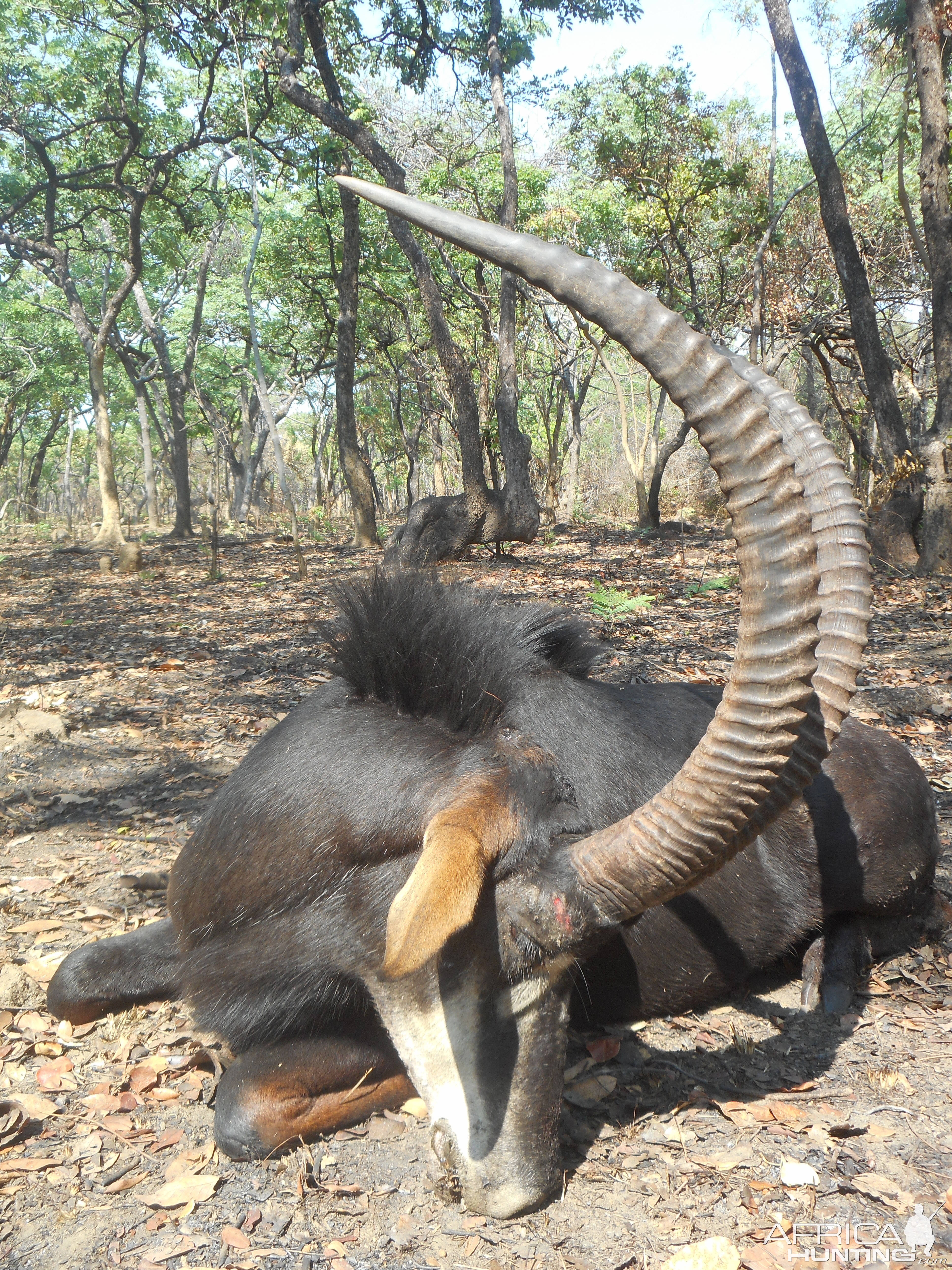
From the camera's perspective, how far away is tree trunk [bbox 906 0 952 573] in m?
10.6

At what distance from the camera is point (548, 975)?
91.6 inches

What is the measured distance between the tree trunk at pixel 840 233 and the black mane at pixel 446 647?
9902 millimetres

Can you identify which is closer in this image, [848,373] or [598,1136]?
[598,1136]

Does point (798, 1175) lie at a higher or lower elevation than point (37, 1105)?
higher

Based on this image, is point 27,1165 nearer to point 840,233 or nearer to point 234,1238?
point 234,1238

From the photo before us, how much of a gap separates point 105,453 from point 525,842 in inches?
596

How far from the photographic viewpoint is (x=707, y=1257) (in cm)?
230

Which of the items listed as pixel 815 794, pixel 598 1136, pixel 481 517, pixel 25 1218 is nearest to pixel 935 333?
pixel 481 517

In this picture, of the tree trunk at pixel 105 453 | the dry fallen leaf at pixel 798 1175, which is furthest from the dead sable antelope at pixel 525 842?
the tree trunk at pixel 105 453

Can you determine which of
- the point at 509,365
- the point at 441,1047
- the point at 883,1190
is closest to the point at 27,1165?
the point at 441,1047

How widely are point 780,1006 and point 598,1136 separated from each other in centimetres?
111

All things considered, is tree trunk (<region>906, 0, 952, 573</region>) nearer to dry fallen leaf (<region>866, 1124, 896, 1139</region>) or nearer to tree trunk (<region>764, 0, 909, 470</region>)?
tree trunk (<region>764, 0, 909, 470</region>)

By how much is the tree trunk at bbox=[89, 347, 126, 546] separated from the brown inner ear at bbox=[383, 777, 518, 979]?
14.3 metres

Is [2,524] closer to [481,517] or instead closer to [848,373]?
[481,517]
